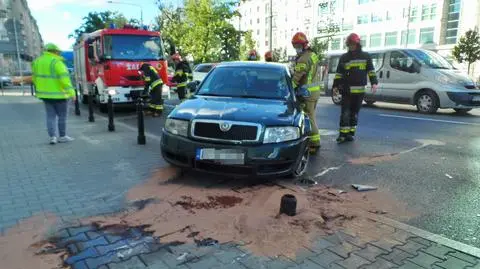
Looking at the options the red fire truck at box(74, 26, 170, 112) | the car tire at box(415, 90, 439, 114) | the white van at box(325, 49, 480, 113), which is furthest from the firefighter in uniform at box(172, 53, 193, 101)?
the car tire at box(415, 90, 439, 114)

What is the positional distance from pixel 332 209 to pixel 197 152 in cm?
162

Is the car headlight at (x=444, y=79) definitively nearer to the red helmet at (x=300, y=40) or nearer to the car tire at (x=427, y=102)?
the car tire at (x=427, y=102)

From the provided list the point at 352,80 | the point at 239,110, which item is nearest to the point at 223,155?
the point at 239,110

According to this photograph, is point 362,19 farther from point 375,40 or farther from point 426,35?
point 426,35

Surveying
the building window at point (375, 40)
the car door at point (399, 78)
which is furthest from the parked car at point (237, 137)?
the building window at point (375, 40)

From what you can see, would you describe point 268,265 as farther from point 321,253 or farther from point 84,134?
point 84,134

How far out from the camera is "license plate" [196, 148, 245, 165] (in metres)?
4.17

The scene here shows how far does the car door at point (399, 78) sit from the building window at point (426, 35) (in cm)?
3537

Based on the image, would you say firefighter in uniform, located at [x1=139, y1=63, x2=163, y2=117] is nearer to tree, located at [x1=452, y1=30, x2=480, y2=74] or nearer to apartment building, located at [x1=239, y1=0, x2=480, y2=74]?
apartment building, located at [x1=239, y1=0, x2=480, y2=74]

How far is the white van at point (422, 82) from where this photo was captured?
10730 mm

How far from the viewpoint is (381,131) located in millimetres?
8422

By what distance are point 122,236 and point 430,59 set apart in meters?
11.3

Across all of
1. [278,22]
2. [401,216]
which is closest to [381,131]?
[401,216]

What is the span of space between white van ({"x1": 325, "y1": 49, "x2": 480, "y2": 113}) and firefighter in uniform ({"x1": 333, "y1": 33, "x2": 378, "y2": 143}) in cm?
508
